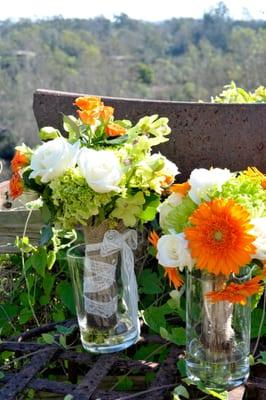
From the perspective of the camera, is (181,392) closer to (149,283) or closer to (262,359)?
(262,359)

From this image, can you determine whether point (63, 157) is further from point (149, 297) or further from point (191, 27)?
point (191, 27)

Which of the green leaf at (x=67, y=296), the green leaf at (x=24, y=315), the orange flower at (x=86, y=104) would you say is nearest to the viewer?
the orange flower at (x=86, y=104)

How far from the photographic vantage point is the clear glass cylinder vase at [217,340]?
3.35 ft

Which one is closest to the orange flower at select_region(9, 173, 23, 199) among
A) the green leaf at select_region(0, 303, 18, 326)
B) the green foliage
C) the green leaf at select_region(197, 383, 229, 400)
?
the green foliage

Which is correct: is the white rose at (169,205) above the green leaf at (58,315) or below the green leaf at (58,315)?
above

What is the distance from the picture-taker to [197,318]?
1043 millimetres

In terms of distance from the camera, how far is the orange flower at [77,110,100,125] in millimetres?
1096

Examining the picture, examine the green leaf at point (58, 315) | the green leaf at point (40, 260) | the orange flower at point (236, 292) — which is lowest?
the green leaf at point (58, 315)

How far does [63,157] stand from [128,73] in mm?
8043

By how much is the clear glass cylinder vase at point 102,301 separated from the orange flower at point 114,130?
0.22 metres

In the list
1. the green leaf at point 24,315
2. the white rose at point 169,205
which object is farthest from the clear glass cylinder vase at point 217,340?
the green leaf at point 24,315

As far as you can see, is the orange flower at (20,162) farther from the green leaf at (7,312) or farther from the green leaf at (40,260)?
the green leaf at (7,312)

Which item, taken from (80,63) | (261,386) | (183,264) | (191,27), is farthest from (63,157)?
(191,27)

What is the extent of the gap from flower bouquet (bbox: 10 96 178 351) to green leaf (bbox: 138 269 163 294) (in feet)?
0.88
